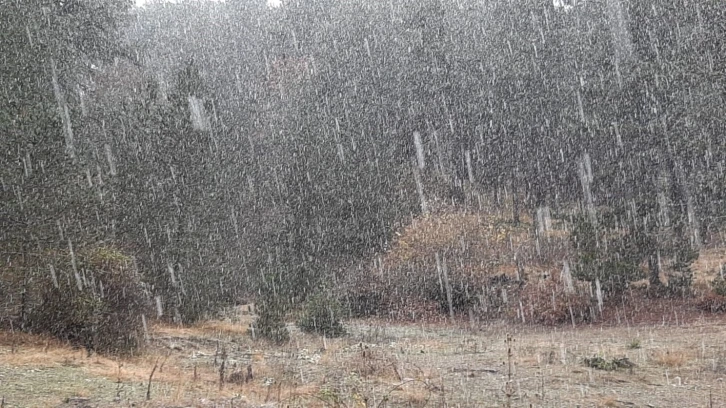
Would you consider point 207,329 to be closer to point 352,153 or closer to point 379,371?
point 379,371

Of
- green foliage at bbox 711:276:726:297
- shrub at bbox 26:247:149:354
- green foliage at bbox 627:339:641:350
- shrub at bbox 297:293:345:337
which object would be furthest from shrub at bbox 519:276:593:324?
shrub at bbox 26:247:149:354

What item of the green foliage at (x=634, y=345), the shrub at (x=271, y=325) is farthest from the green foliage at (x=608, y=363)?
the shrub at (x=271, y=325)

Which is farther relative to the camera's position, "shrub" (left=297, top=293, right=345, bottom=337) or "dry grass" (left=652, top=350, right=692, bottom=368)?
"shrub" (left=297, top=293, right=345, bottom=337)

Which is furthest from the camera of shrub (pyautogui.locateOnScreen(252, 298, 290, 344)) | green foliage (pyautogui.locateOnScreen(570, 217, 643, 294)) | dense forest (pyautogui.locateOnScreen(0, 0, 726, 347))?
green foliage (pyautogui.locateOnScreen(570, 217, 643, 294))

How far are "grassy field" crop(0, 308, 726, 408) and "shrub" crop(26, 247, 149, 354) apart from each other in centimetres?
43

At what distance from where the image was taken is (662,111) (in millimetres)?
21266

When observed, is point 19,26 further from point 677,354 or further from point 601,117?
point 601,117

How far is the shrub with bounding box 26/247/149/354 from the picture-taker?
37.9ft

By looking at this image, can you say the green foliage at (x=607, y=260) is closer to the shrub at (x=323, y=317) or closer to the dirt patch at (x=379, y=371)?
the dirt patch at (x=379, y=371)

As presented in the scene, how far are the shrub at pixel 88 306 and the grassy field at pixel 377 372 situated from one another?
427 mm

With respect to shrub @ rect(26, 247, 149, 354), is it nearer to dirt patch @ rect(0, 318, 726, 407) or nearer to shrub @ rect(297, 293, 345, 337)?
dirt patch @ rect(0, 318, 726, 407)

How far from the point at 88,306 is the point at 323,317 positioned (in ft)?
22.2

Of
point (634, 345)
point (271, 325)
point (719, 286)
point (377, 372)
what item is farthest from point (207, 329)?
point (719, 286)

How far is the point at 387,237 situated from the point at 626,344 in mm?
9682
